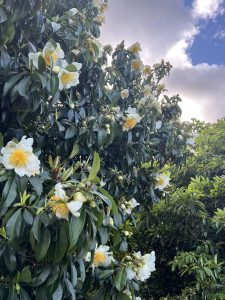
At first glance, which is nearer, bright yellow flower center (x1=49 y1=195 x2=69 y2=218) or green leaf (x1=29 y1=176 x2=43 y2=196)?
bright yellow flower center (x1=49 y1=195 x2=69 y2=218)

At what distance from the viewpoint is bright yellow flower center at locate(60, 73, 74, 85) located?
205 cm

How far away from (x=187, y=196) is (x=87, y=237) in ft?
6.75

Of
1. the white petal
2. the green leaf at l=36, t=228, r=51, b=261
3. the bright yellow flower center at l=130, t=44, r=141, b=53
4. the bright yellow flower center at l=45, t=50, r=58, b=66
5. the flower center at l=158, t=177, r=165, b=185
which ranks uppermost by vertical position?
the bright yellow flower center at l=130, t=44, r=141, b=53

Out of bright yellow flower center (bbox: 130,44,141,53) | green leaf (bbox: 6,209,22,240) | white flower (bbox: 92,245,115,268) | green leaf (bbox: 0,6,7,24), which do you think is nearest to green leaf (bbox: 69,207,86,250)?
green leaf (bbox: 6,209,22,240)

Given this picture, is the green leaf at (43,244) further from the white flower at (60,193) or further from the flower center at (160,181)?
the flower center at (160,181)

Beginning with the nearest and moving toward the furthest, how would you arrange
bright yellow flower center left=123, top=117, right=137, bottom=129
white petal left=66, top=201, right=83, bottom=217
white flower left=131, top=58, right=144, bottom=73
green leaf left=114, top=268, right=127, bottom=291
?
1. white petal left=66, top=201, right=83, bottom=217
2. green leaf left=114, top=268, right=127, bottom=291
3. bright yellow flower center left=123, top=117, right=137, bottom=129
4. white flower left=131, top=58, right=144, bottom=73

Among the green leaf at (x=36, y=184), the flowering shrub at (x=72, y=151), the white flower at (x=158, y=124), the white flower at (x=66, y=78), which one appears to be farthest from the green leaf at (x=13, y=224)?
the white flower at (x=158, y=124)

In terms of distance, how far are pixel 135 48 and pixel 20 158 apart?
1852mm

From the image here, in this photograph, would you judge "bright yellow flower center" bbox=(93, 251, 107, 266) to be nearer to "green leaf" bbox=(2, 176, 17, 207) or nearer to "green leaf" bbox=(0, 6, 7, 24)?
"green leaf" bbox=(2, 176, 17, 207)

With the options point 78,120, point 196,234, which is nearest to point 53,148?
point 78,120

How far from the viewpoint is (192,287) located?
3.43 meters

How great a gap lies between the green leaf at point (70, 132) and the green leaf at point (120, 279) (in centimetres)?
77

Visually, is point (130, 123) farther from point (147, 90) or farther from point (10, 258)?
point (10, 258)

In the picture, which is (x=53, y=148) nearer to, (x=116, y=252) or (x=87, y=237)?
(x=116, y=252)
